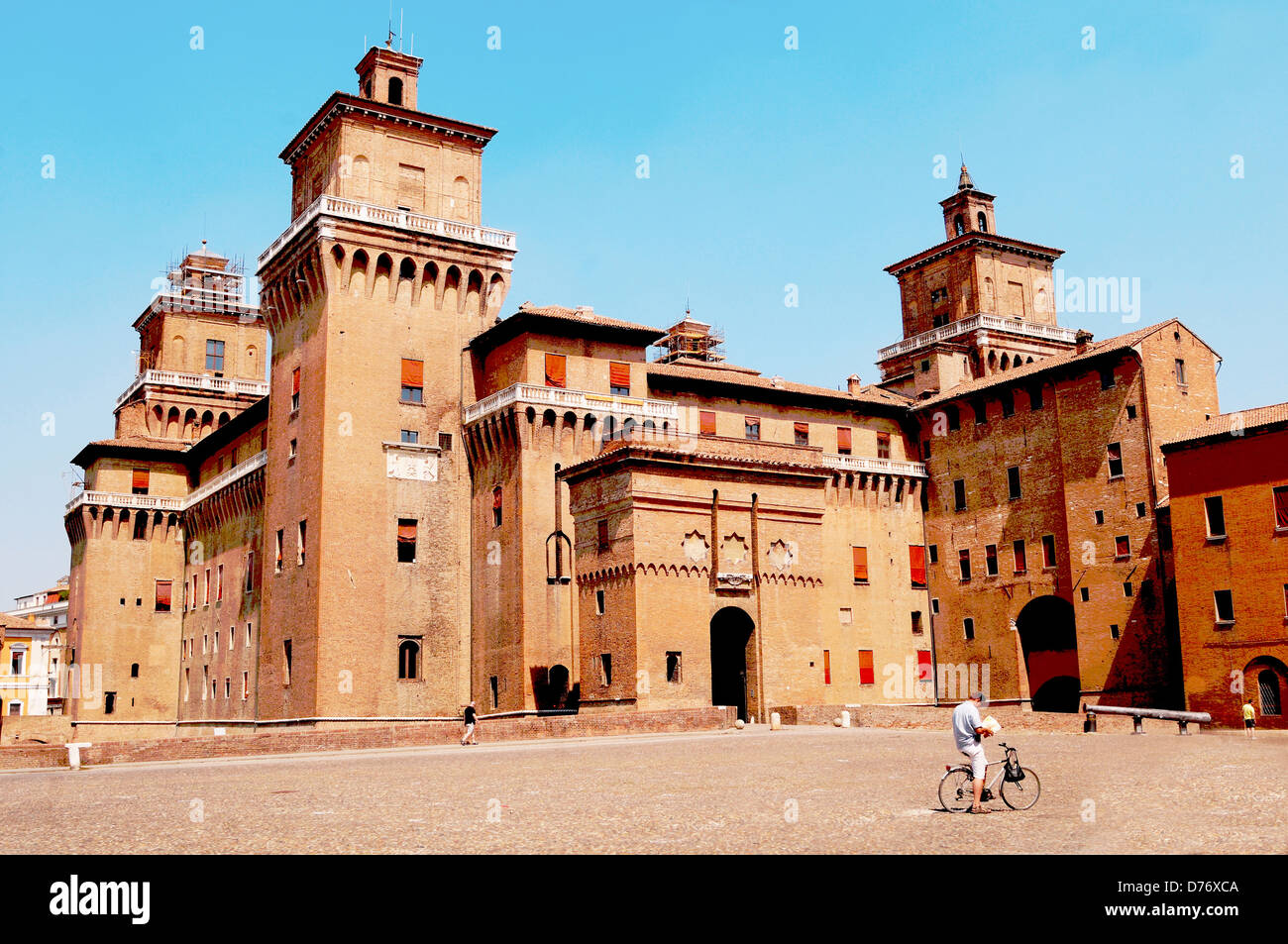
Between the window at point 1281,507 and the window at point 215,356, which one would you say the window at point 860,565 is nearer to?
the window at point 1281,507

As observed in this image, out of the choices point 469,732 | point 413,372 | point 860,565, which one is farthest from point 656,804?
point 860,565

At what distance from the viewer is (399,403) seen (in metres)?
49.2

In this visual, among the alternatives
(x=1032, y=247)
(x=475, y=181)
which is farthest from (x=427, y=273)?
(x=1032, y=247)

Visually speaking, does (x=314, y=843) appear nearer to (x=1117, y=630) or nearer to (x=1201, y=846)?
(x=1201, y=846)

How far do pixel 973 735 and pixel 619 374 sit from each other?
1410 inches

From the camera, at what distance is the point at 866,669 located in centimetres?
5722

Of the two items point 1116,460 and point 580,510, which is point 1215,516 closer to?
point 1116,460

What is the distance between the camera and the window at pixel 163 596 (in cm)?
6688

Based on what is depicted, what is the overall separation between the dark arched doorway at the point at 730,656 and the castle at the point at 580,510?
14 centimetres

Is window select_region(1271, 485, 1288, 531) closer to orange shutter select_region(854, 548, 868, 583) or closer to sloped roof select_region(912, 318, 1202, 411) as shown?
sloped roof select_region(912, 318, 1202, 411)

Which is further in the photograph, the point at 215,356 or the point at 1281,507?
the point at 215,356

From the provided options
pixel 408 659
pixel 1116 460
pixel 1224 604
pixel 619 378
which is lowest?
pixel 408 659

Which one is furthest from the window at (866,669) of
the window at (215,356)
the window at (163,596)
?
the window at (215,356)

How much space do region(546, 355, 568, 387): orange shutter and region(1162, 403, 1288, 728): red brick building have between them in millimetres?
23694
